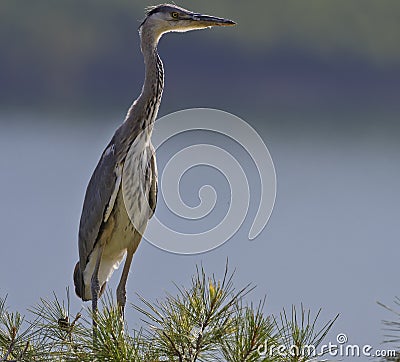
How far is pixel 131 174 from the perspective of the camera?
2.92m

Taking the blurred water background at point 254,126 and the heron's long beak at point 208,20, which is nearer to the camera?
the heron's long beak at point 208,20

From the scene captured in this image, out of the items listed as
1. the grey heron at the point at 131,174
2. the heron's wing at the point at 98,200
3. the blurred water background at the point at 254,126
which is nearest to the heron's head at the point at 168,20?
the grey heron at the point at 131,174

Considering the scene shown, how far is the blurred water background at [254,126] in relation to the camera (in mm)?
7949

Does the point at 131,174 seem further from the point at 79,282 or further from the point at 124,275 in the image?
the point at 79,282

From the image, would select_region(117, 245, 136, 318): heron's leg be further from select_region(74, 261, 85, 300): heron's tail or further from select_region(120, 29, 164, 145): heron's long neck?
select_region(120, 29, 164, 145): heron's long neck

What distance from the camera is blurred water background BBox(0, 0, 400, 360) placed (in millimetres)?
7949

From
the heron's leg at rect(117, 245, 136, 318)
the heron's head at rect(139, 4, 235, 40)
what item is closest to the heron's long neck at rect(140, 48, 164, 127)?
the heron's head at rect(139, 4, 235, 40)

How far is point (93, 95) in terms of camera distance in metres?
19.0

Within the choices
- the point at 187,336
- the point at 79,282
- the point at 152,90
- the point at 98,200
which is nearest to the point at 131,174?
the point at 98,200

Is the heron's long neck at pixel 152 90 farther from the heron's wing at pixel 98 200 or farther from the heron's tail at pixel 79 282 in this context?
the heron's tail at pixel 79 282

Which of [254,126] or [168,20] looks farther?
[254,126]

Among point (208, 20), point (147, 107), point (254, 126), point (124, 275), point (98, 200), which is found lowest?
point (124, 275)

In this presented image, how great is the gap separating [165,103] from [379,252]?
7.74 meters

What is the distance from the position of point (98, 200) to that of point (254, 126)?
11923 millimetres
